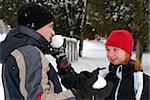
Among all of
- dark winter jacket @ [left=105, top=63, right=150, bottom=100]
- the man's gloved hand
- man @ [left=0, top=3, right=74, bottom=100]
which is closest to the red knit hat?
dark winter jacket @ [left=105, top=63, right=150, bottom=100]

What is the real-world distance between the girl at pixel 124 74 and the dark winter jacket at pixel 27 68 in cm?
53

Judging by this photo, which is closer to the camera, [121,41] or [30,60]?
[30,60]

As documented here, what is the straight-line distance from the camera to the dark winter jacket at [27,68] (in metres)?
2.42

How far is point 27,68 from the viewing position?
7.92 ft

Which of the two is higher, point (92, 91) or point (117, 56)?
point (117, 56)

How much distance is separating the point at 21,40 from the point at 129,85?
0.93 metres

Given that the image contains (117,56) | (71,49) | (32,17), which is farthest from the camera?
(71,49)

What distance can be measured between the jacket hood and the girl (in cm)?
70

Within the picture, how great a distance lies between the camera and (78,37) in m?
23.4

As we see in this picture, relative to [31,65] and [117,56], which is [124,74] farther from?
[31,65]

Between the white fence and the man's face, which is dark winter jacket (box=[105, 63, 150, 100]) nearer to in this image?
the man's face

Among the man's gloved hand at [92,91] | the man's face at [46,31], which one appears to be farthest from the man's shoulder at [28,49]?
the man's gloved hand at [92,91]

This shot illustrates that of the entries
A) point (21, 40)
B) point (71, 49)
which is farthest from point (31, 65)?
point (71, 49)

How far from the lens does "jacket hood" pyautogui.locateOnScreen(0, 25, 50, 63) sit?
8.24ft
